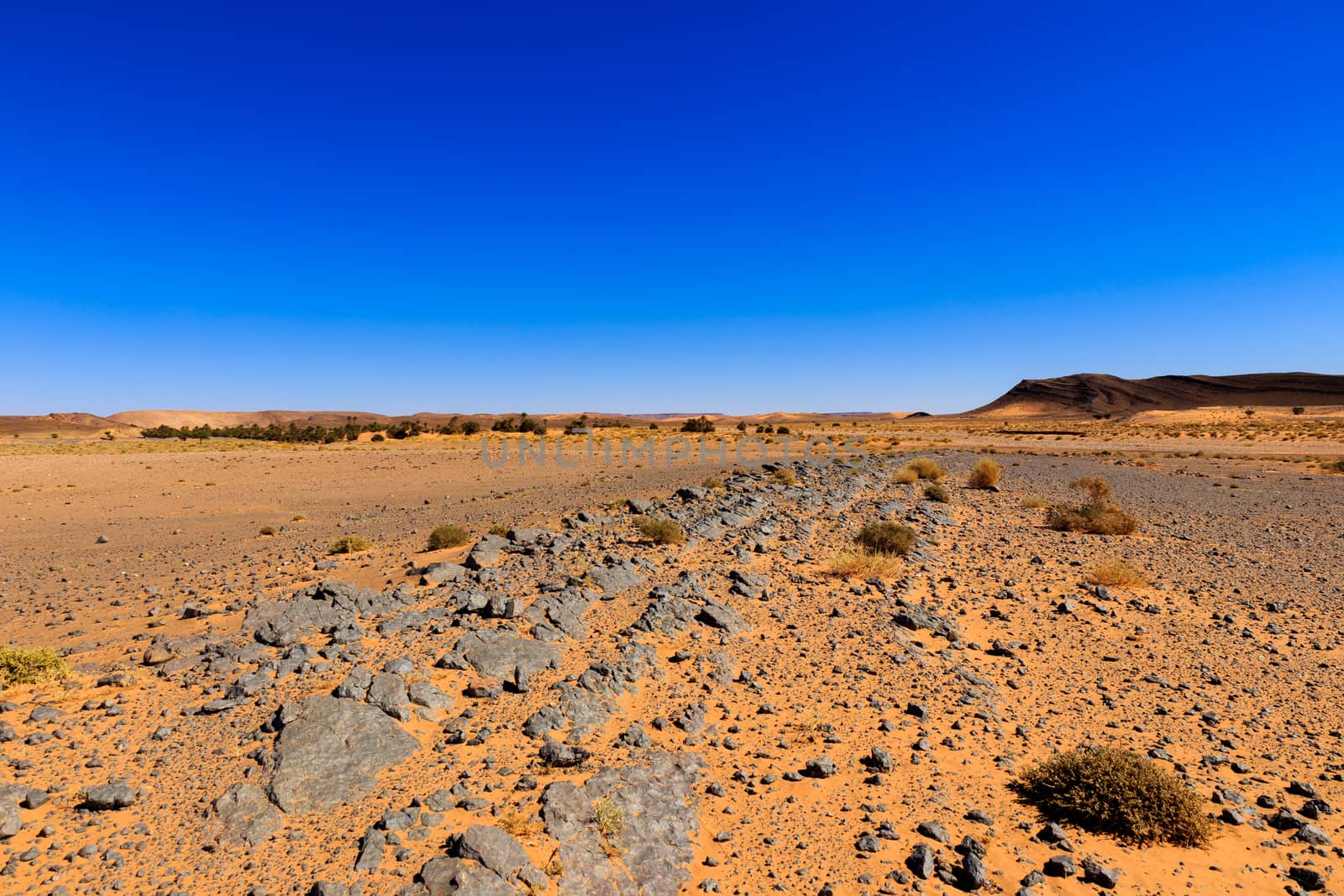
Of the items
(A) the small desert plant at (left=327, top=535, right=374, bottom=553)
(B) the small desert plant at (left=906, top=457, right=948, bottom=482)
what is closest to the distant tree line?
(B) the small desert plant at (left=906, top=457, right=948, bottom=482)

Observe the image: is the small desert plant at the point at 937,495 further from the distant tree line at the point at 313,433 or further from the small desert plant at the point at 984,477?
the distant tree line at the point at 313,433

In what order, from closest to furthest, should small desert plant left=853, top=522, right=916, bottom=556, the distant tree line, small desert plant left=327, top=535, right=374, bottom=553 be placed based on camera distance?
small desert plant left=853, top=522, right=916, bottom=556 < small desert plant left=327, top=535, right=374, bottom=553 < the distant tree line

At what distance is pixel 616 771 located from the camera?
4.82 metres

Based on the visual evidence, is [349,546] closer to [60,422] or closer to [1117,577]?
[1117,577]

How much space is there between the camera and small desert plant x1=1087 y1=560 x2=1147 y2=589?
32.7 ft

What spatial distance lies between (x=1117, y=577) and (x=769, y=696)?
7.30 m

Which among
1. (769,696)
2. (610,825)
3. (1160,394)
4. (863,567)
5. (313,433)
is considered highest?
(1160,394)

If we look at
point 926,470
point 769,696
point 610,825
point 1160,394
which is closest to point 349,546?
point 769,696

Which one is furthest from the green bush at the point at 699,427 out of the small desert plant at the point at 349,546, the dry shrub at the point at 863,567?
the dry shrub at the point at 863,567

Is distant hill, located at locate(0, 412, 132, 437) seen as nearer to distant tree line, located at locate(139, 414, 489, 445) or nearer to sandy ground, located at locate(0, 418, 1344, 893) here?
distant tree line, located at locate(139, 414, 489, 445)

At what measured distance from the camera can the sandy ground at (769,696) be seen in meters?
4.08

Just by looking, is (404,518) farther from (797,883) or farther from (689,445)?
(689,445)

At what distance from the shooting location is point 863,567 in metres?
10.3

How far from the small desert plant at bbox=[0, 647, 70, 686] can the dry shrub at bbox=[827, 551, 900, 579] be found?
993 cm
